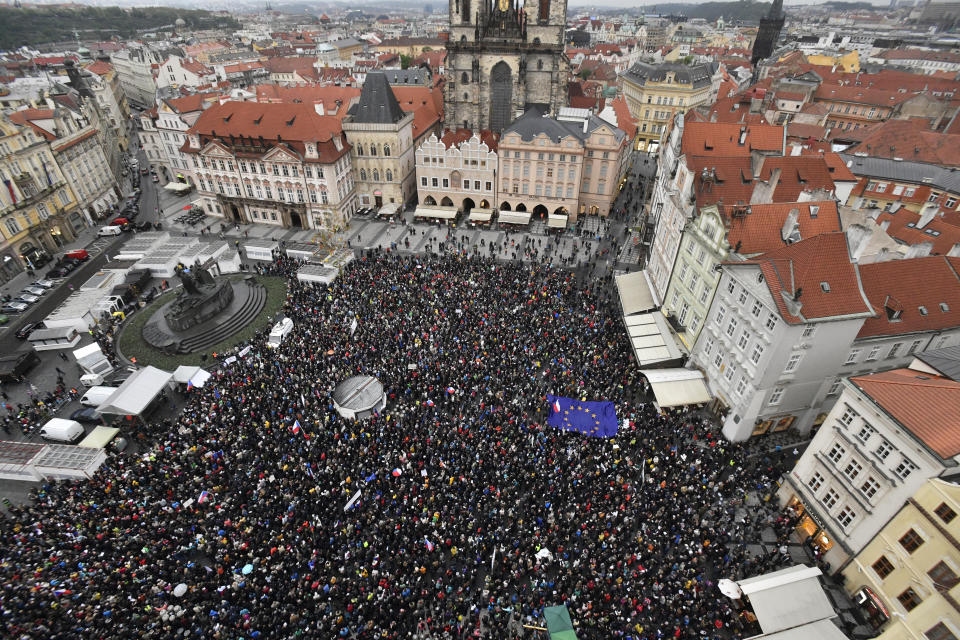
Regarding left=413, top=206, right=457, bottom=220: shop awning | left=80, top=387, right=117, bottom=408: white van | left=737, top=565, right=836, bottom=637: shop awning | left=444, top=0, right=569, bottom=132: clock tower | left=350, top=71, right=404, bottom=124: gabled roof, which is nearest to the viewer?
left=737, top=565, right=836, bottom=637: shop awning

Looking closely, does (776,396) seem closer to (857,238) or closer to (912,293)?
(912,293)

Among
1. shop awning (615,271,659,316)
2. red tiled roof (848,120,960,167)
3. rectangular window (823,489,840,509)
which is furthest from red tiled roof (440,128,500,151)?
rectangular window (823,489,840,509)

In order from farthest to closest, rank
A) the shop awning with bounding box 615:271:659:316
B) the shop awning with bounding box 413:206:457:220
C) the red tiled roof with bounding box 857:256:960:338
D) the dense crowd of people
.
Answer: the shop awning with bounding box 413:206:457:220 → the shop awning with bounding box 615:271:659:316 → the red tiled roof with bounding box 857:256:960:338 → the dense crowd of people

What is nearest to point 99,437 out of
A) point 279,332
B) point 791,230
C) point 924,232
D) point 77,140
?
point 279,332

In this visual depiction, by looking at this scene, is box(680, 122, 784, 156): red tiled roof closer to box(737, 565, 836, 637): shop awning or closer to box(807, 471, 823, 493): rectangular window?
box(807, 471, 823, 493): rectangular window

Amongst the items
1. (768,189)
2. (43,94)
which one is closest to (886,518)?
(768,189)
